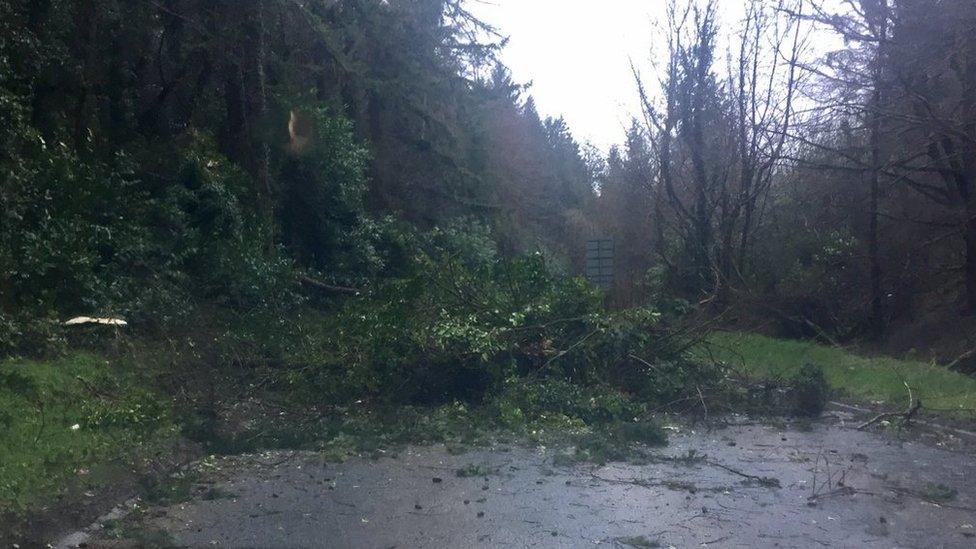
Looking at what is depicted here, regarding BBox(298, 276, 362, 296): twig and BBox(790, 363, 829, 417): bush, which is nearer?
BBox(790, 363, 829, 417): bush

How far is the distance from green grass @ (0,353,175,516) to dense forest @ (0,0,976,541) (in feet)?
0.21

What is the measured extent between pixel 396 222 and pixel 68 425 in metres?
19.7

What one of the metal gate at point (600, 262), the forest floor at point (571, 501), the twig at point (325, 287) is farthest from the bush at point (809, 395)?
the metal gate at point (600, 262)

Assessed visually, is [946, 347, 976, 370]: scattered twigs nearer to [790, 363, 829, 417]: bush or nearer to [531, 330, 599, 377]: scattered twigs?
[790, 363, 829, 417]: bush

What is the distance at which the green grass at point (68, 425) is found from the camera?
8742 mm

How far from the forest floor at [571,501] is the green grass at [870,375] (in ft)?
10.5

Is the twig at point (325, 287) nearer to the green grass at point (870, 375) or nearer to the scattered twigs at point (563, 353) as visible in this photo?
the green grass at point (870, 375)

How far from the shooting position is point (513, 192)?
4291 cm

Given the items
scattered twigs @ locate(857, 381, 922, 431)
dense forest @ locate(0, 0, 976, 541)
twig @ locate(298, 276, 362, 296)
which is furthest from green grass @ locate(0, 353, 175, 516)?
twig @ locate(298, 276, 362, 296)

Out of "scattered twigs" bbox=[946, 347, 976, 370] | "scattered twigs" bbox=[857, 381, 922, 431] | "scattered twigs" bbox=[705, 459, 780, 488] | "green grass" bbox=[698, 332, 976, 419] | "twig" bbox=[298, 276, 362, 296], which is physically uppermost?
"twig" bbox=[298, 276, 362, 296]

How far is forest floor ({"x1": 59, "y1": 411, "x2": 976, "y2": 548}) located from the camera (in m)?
8.07

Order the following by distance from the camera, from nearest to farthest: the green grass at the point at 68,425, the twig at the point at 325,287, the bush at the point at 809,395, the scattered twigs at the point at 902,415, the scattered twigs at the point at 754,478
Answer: the green grass at the point at 68,425, the scattered twigs at the point at 754,478, the scattered twigs at the point at 902,415, the bush at the point at 809,395, the twig at the point at 325,287

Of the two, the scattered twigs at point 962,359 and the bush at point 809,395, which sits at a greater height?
the scattered twigs at point 962,359

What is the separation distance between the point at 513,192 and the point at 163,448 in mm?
32924
